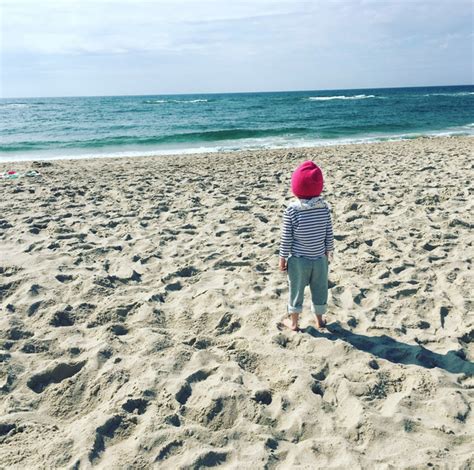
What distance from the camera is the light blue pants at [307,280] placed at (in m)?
3.51

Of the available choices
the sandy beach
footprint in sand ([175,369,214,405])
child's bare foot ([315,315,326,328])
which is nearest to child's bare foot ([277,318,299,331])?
the sandy beach

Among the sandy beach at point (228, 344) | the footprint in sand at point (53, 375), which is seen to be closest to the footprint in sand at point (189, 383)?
the sandy beach at point (228, 344)

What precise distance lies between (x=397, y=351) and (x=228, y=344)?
130 cm

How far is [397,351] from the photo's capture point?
337 centimetres

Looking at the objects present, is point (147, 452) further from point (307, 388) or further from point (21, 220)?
point (21, 220)

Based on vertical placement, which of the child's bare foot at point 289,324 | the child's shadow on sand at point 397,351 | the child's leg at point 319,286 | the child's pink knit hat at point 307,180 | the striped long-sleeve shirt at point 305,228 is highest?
the child's pink knit hat at point 307,180

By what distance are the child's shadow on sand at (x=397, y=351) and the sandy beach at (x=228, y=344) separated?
17 mm

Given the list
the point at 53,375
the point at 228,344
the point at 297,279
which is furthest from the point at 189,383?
the point at 297,279

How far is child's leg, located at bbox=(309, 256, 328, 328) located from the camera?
3.54 m

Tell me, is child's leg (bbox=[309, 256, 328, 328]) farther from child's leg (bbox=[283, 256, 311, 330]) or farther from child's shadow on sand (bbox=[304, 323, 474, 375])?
child's shadow on sand (bbox=[304, 323, 474, 375])

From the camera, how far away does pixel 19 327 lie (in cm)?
372

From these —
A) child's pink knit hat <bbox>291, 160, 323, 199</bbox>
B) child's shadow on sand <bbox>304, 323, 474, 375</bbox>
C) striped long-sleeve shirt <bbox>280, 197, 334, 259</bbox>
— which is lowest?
child's shadow on sand <bbox>304, 323, 474, 375</bbox>

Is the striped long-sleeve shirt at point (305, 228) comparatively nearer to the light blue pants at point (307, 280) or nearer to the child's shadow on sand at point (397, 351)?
the light blue pants at point (307, 280)

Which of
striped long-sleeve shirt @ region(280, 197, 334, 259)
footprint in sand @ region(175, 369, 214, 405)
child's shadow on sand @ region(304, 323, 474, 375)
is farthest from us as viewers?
striped long-sleeve shirt @ region(280, 197, 334, 259)
